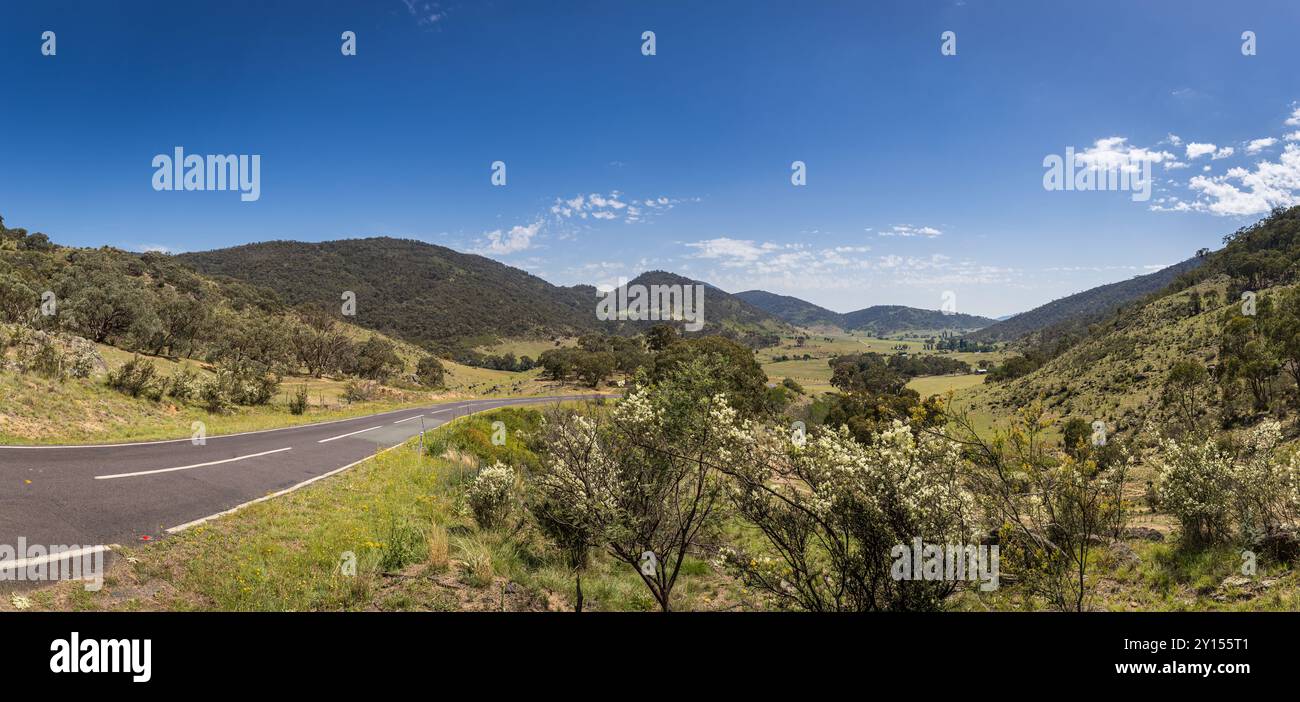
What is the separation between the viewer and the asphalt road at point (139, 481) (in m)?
7.23

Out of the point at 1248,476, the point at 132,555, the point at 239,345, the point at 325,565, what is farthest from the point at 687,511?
the point at 239,345

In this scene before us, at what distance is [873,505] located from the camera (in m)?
6.01

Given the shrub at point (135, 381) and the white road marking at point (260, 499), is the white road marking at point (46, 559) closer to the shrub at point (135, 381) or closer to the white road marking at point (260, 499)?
the white road marking at point (260, 499)

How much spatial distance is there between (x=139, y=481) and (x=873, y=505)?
1281 cm

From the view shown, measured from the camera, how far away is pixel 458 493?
1391 centimetres

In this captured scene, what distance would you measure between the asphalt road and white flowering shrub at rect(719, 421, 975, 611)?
9.06 meters

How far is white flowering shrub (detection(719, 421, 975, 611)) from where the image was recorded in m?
6.01

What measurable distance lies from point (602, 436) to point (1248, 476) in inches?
555

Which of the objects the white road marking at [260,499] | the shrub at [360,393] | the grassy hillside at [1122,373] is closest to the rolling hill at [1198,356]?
the grassy hillside at [1122,373]

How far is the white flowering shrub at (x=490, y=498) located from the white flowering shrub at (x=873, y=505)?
6775 millimetres

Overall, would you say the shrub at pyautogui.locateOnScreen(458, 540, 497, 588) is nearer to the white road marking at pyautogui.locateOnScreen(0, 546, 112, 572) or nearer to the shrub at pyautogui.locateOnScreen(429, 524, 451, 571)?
the shrub at pyautogui.locateOnScreen(429, 524, 451, 571)

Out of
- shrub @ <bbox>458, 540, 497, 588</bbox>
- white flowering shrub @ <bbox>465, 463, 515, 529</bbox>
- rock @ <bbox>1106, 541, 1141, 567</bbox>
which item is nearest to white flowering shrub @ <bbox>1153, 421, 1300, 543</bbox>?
rock @ <bbox>1106, 541, 1141, 567</bbox>

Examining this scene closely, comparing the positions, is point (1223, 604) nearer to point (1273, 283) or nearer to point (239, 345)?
point (239, 345)

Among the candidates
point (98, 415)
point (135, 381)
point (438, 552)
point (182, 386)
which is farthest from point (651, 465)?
point (182, 386)
